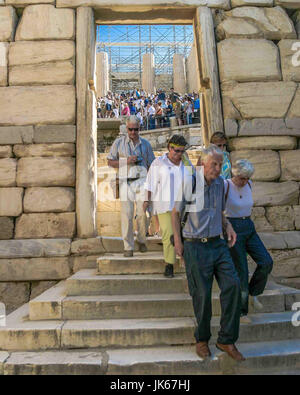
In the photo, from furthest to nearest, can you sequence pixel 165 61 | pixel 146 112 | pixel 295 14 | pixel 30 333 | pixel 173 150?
pixel 165 61 → pixel 146 112 → pixel 295 14 → pixel 173 150 → pixel 30 333

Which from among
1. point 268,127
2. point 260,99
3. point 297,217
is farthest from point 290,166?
point 260,99

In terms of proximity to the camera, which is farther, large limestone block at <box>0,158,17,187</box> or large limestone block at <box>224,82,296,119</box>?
large limestone block at <box>224,82,296,119</box>

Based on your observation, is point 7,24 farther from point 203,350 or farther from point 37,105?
point 203,350

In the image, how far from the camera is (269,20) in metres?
5.82

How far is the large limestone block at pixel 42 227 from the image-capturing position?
5168 mm

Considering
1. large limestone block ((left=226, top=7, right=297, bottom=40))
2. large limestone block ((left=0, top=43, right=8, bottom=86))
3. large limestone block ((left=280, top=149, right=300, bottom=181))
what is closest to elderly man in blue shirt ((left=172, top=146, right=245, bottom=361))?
large limestone block ((left=280, top=149, right=300, bottom=181))

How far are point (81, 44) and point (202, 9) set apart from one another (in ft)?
6.91

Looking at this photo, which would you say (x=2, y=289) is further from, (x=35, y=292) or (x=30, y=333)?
(x=30, y=333)

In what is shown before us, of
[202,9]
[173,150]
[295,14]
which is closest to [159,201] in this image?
[173,150]

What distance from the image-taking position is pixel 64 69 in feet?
18.1

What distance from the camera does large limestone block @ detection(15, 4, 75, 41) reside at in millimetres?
5602

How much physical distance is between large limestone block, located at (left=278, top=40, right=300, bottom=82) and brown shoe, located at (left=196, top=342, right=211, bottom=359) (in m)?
4.62

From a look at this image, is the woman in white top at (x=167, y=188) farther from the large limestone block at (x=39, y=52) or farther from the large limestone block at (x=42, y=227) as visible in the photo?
the large limestone block at (x=39, y=52)

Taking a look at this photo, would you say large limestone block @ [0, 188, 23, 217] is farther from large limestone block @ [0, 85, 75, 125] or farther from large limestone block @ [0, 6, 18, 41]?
large limestone block @ [0, 6, 18, 41]
